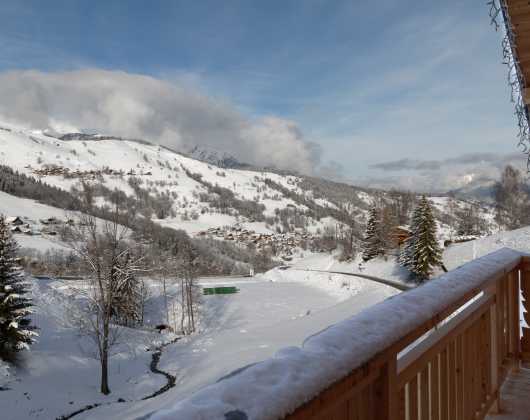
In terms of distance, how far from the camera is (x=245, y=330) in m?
25.0

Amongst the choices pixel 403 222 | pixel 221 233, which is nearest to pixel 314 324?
pixel 403 222

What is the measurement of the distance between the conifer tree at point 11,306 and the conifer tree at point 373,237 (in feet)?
115

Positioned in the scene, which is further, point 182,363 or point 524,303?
point 182,363

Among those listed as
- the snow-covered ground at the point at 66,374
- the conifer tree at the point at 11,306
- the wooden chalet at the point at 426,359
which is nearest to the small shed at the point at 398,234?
the snow-covered ground at the point at 66,374

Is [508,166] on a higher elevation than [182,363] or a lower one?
higher

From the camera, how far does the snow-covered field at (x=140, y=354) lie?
1353 centimetres

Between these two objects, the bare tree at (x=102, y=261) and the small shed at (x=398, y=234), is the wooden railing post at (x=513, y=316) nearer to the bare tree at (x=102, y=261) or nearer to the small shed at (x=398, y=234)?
the bare tree at (x=102, y=261)

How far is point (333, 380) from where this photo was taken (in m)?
1.03

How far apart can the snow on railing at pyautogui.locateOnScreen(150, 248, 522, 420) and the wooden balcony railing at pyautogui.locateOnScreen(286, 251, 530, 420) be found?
11 millimetres

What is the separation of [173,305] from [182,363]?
19934 mm

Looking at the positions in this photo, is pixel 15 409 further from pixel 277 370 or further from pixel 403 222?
pixel 403 222

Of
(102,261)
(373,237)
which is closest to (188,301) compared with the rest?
(102,261)

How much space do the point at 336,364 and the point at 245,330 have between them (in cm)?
2510

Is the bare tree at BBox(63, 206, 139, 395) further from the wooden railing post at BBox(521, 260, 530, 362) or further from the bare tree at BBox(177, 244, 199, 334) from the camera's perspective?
the bare tree at BBox(177, 244, 199, 334)
